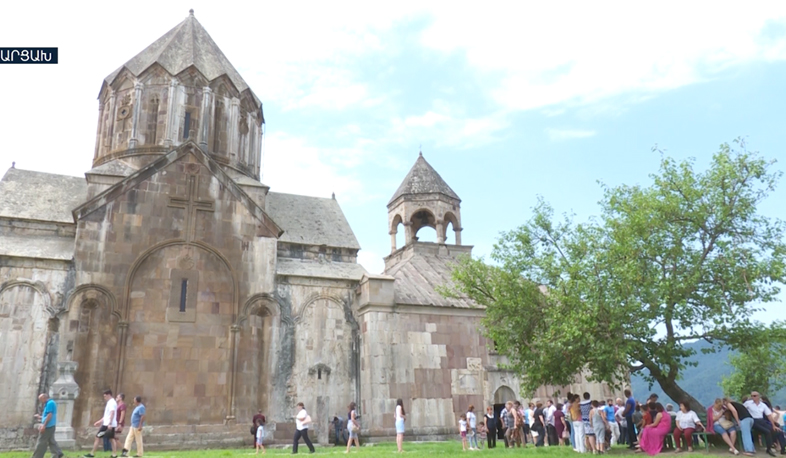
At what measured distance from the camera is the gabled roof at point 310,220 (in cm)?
1864

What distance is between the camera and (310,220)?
19.8 m

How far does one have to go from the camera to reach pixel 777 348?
1178cm

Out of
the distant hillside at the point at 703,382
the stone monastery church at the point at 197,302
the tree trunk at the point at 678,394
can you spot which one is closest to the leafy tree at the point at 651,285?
the tree trunk at the point at 678,394

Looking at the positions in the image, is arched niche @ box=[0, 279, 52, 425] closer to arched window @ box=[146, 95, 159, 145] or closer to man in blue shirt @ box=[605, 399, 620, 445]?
arched window @ box=[146, 95, 159, 145]

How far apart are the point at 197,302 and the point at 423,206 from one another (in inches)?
429

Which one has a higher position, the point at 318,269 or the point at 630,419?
the point at 318,269

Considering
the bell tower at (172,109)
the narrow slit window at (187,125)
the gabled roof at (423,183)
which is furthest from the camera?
the gabled roof at (423,183)

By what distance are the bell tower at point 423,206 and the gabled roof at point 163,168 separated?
7.93m

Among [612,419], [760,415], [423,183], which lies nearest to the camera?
[760,415]

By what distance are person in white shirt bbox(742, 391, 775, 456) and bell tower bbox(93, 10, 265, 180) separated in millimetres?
15230

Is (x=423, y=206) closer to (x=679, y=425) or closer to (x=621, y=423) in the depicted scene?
(x=621, y=423)

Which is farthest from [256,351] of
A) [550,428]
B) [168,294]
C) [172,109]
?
[172,109]

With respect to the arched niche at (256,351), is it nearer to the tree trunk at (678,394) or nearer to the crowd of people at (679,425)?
the crowd of people at (679,425)

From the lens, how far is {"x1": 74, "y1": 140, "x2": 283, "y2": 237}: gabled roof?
50.3 ft
